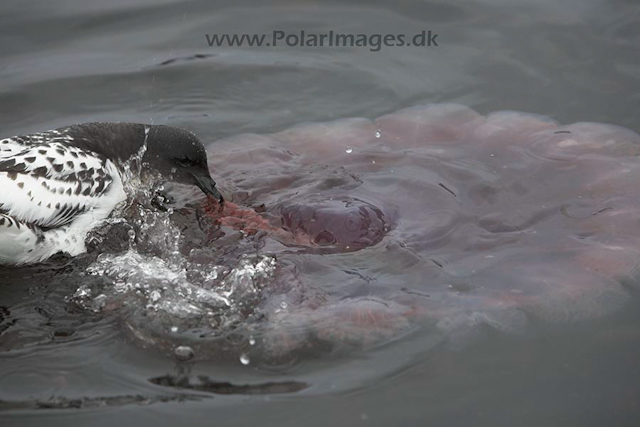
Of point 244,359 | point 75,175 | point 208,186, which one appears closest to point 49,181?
point 75,175

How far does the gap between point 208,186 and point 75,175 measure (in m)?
0.80

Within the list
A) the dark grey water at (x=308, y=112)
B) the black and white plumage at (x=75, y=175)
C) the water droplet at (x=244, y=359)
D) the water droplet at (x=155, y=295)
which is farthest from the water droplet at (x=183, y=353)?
the black and white plumage at (x=75, y=175)

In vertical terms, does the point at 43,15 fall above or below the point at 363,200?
above

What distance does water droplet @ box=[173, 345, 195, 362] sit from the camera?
4270mm

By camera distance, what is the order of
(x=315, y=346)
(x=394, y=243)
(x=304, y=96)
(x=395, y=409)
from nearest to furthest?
(x=395, y=409), (x=315, y=346), (x=394, y=243), (x=304, y=96)

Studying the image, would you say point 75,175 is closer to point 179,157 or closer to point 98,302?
point 179,157

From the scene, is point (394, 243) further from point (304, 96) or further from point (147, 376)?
point (304, 96)

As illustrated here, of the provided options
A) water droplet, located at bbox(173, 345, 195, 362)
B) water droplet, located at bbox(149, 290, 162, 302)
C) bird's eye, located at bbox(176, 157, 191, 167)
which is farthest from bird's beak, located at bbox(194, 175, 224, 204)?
water droplet, located at bbox(173, 345, 195, 362)

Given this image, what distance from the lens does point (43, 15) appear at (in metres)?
7.91

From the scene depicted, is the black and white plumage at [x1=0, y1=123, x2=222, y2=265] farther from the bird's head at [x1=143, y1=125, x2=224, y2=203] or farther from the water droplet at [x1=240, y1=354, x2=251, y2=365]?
the water droplet at [x1=240, y1=354, x2=251, y2=365]

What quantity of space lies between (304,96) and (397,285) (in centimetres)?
268

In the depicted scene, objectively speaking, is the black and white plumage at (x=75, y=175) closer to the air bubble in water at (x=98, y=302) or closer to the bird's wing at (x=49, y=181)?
the bird's wing at (x=49, y=181)

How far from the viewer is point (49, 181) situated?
5.21 metres

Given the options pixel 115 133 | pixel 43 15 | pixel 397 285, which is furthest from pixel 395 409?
pixel 43 15
